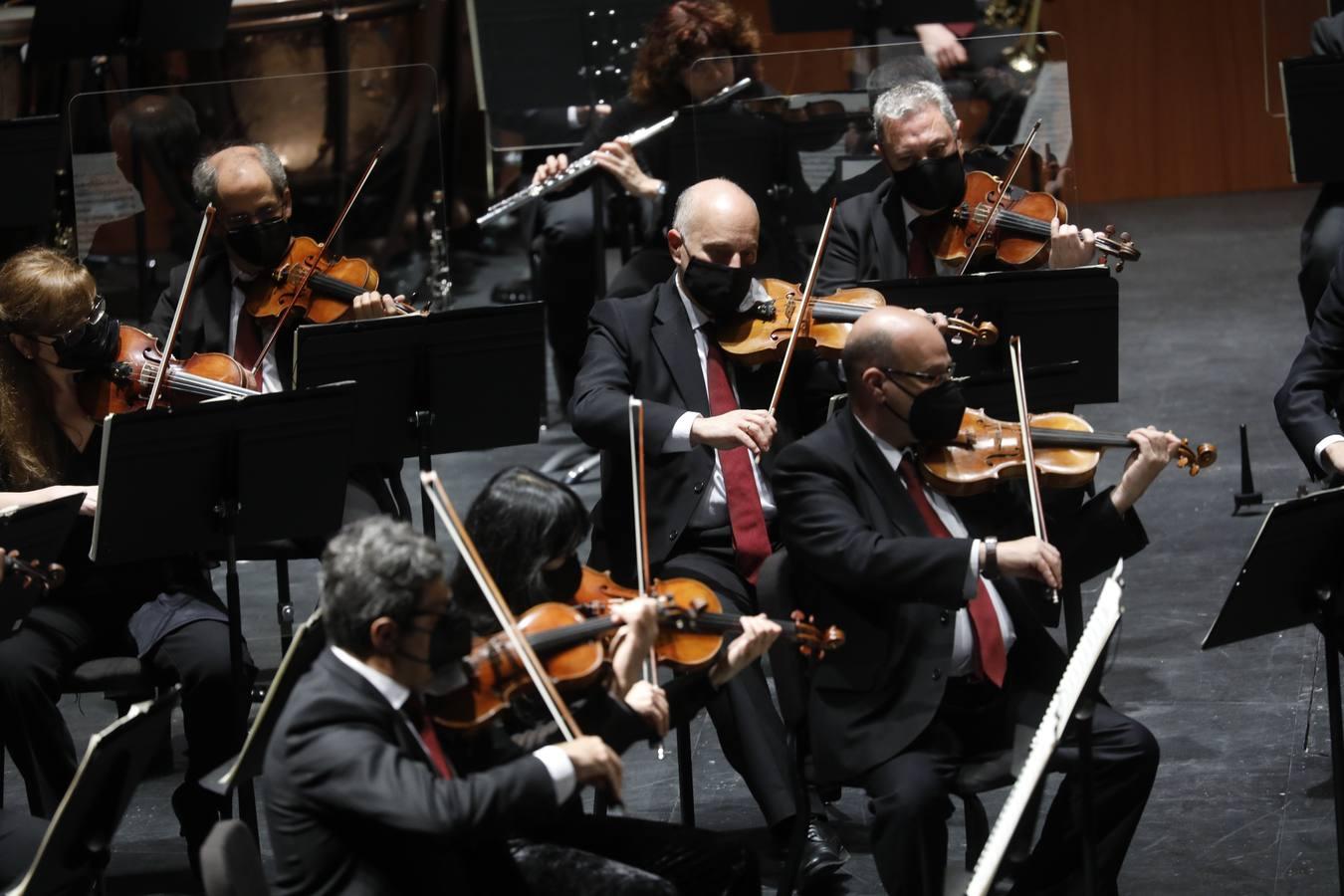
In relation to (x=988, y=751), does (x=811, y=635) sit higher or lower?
higher

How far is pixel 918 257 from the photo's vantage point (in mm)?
4773

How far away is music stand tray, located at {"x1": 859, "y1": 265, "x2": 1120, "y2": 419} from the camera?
4.29m

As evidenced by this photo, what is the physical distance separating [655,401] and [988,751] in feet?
3.80

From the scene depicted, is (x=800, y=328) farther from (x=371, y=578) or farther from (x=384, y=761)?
(x=384, y=761)

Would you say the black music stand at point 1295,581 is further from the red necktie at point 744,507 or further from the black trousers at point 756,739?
the red necktie at point 744,507

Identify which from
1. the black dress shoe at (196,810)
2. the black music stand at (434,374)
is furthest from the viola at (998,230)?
the black dress shoe at (196,810)

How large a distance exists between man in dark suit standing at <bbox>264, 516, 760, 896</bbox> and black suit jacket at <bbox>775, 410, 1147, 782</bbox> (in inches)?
30.4

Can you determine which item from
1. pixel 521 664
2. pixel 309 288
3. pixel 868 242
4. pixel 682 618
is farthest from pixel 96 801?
pixel 868 242

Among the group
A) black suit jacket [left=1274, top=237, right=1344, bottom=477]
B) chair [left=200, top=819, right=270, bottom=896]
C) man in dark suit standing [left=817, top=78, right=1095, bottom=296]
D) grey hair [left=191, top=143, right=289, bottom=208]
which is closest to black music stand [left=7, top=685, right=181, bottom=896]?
chair [left=200, top=819, right=270, bottom=896]

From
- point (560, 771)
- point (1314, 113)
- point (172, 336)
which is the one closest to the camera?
point (560, 771)

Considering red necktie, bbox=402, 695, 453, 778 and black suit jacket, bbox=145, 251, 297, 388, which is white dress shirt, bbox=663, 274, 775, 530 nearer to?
black suit jacket, bbox=145, 251, 297, 388

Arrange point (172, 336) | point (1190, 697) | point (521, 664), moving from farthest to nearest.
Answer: point (1190, 697) < point (172, 336) < point (521, 664)

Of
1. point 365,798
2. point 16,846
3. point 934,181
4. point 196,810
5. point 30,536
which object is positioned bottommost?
point 196,810

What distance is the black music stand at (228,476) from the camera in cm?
368
